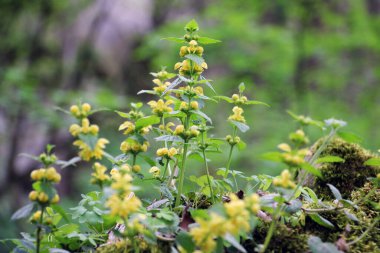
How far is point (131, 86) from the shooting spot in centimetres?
864

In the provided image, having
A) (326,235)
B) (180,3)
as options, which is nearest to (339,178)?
(326,235)

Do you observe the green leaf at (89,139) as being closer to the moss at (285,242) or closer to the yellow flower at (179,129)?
the yellow flower at (179,129)

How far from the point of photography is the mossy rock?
1.46m

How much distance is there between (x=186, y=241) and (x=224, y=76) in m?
5.97

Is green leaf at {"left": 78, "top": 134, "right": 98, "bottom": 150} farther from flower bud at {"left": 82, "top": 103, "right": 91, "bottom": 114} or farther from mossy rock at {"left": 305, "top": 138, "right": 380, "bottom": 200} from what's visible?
mossy rock at {"left": 305, "top": 138, "right": 380, "bottom": 200}

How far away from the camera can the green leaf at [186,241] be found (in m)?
0.87

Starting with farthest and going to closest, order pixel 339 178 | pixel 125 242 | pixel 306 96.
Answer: pixel 306 96
pixel 339 178
pixel 125 242

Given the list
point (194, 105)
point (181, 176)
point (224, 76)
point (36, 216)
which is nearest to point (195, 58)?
point (194, 105)

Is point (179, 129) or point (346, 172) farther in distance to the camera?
point (346, 172)

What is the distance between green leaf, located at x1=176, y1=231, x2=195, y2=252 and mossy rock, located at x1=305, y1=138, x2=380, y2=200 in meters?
0.69

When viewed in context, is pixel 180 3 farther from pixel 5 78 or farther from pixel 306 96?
pixel 5 78

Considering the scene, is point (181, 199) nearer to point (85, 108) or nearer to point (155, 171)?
point (155, 171)

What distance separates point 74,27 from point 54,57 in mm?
779

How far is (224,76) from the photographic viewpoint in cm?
674
